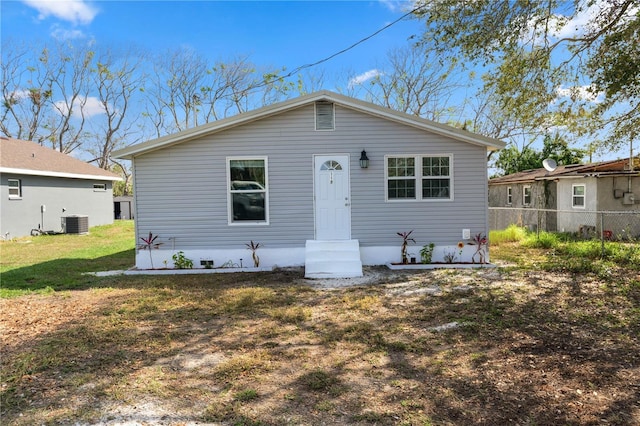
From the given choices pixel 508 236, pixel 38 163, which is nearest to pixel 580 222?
pixel 508 236

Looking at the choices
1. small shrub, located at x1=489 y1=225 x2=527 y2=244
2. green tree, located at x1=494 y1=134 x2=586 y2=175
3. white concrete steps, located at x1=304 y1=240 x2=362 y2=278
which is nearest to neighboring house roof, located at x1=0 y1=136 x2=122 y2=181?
white concrete steps, located at x1=304 y1=240 x2=362 y2=278

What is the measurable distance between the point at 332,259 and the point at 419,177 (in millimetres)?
2599

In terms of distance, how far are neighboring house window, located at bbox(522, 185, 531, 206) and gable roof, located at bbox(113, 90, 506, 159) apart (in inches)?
403

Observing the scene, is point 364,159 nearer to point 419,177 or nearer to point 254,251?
point 419,177

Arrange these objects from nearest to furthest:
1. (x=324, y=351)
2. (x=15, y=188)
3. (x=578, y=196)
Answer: (x=324, y=351)
(x=578, y=196)
(x=15, y=188)

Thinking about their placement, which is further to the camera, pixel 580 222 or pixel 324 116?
pixel 580 222

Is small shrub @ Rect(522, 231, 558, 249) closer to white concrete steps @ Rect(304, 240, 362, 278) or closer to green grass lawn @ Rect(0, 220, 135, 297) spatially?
white concrete steps @ Rect(304, 240, 362, 278)

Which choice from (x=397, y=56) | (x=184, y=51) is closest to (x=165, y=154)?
(x=397, y=56)

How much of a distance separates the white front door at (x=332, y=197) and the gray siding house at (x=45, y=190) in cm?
1213

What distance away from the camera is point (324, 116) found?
8.23m

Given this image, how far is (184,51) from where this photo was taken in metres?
27.2

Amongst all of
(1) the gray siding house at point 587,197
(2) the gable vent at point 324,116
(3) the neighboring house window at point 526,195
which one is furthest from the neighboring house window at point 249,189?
(3) the neighboring house window at point 526,195

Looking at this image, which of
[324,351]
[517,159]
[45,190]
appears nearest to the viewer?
[324,351]

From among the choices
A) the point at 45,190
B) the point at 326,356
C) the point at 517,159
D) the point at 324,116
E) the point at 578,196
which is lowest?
the point at 326,356
